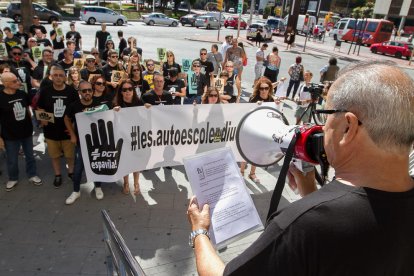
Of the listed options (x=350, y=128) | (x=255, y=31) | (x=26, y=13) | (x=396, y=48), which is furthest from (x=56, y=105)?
(x=396, y=48)

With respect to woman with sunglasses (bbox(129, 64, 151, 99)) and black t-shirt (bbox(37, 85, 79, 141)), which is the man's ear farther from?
woman with sunglasses (bbox(129, 64, 151, 99))

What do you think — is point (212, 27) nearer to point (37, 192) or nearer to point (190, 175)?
point (37, 192)

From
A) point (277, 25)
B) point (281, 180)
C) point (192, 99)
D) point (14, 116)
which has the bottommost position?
point (192, 99)

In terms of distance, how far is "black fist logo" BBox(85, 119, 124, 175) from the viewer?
4.32 m

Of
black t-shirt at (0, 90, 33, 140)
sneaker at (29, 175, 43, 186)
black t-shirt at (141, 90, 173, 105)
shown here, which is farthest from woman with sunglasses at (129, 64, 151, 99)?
sneaker at (29, 175, 43, 186)

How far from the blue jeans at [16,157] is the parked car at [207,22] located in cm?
3173

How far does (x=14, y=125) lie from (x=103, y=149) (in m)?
1.44

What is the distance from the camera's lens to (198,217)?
5.76 ft

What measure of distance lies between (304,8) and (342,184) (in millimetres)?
62136

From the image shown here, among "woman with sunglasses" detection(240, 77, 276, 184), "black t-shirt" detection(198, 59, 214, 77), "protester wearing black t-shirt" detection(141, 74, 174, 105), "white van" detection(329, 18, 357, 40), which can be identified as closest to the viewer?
"protester wearing black t-shirt" detection(141, 74, 174, 105)

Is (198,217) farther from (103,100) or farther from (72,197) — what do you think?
(103,100)

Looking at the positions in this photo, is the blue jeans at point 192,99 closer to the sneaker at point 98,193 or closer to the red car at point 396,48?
the sneaker at point 98,193

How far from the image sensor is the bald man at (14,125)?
15.0 feet

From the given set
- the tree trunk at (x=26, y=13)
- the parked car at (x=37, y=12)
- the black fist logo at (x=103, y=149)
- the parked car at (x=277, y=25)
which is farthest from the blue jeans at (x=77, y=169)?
the parked car at (x=277, y=25)
